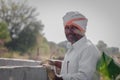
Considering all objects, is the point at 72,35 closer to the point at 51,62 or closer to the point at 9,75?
the point at 51,62

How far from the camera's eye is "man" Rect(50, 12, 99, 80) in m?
4.70

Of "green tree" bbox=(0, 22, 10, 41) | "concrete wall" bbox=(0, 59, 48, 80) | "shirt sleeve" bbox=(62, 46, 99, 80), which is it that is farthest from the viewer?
"green tree" bbox=(0, 22, 10, 41)

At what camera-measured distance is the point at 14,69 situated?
32.2 feet

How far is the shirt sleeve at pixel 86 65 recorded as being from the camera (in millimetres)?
4684

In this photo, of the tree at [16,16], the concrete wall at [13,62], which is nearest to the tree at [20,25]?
the tree at [16,16]

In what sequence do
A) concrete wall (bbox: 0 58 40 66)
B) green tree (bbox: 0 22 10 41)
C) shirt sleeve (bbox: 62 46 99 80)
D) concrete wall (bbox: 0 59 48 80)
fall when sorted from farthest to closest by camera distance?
1. green tree (bbox: 0 22 10 41)
2. concrete wall (bbox: 0 58 40 66)
3. concrete wall (bbox: 0 59 48 80)
4. shirt sleeve (bbox: 62 46 99 80)

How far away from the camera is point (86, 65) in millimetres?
4691

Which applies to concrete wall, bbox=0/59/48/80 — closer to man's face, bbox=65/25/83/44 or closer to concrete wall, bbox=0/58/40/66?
man's face, bbox=65/25/83/44

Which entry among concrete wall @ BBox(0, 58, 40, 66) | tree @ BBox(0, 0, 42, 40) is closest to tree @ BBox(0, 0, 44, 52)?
tree @ BBox(0, 0, 42, 40)

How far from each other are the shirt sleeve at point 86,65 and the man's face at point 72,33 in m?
0.20

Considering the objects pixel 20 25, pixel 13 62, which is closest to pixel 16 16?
pixel 20 25

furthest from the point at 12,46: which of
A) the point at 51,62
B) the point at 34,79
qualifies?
the point at 51,62

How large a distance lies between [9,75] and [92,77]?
4.90 meters

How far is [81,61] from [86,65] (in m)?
0.10
